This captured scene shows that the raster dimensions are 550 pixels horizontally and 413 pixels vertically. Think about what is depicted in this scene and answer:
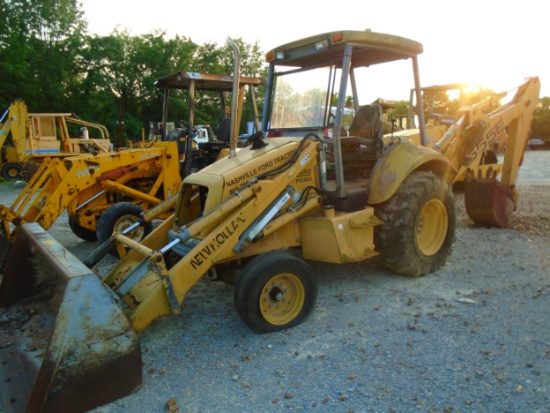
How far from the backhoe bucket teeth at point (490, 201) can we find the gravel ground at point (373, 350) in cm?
172

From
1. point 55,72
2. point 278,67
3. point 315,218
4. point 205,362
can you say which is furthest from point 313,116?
point 55,72

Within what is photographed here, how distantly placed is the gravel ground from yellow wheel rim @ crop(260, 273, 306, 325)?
0.14 metres

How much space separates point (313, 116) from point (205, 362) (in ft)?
9.11

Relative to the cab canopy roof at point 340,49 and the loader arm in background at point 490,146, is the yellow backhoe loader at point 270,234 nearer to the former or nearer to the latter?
the cab canopy roof at point 340,49

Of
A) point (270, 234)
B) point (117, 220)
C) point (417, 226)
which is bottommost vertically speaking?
point (117, 220)

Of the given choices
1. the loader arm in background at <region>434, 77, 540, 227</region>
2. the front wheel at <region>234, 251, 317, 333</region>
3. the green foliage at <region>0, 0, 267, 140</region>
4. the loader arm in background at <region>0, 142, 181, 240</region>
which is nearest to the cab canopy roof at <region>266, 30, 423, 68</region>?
the loader arm in background at <region>434, 77, 540, 227</region>

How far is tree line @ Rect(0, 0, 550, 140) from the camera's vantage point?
83.7 feet

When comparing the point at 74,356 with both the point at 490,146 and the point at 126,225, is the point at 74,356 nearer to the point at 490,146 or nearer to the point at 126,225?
the point at 126,225

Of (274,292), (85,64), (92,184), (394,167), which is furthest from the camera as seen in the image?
(85,64)

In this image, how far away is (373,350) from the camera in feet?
11.7

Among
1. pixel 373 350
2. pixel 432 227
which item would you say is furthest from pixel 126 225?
pixel 373 350

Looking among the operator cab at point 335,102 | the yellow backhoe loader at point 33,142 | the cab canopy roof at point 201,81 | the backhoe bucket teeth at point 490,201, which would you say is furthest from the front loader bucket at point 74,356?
the yellow backhoe loader at point 33,142

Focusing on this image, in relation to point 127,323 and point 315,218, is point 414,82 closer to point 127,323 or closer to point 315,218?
point 315,218

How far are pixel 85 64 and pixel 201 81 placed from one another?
23.0 metres
